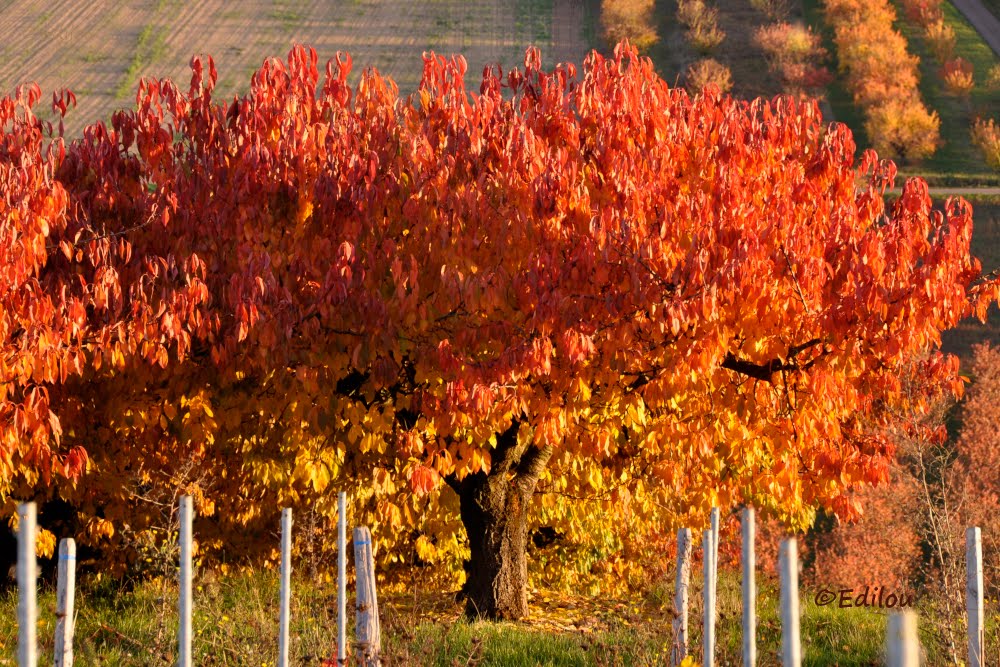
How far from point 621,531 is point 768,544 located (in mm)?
11439

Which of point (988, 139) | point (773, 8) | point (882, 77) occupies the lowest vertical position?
point (988, 139)

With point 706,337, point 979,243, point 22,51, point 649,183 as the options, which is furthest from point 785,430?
point 22,51

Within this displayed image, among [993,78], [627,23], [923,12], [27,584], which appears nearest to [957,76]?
[993,78]

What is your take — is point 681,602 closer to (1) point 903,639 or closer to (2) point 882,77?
(1) point 903,639

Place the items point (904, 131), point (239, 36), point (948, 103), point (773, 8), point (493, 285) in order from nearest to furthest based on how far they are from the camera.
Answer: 1. point (493, 285)
2. point (904, 131)
3. point (948, 103)
4. point (239, 36)
5. point (773, 8)

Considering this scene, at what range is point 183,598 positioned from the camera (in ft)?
24.3

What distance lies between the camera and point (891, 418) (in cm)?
1455

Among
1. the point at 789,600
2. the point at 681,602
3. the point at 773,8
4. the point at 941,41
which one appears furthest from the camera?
the point at 773,8

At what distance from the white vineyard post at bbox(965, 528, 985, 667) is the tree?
287 centimetres

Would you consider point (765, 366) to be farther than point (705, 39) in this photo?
No

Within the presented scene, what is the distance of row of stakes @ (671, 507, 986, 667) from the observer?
11.1ft

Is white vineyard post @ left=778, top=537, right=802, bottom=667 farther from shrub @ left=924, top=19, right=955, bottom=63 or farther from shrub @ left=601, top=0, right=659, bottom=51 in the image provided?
shrub @ left=924, top=19, right=955, bottom=63

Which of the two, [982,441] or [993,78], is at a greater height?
[993,78]

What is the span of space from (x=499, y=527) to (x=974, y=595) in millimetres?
7046
